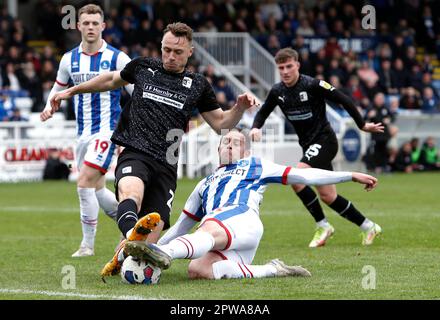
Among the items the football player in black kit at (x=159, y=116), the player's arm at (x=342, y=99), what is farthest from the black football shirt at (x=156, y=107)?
the player's arm at (x=342, y=99)

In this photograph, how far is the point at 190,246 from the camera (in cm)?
804

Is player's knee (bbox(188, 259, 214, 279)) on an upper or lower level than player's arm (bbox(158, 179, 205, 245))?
lower

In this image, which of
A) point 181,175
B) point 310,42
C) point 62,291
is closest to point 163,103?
point 62,291

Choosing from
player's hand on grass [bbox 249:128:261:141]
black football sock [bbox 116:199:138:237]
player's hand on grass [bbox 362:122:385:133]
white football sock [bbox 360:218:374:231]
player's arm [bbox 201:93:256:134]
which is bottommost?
white football sock [bbox 360:218:374:231]

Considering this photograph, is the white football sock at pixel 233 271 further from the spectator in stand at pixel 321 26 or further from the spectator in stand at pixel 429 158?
the spectator in stand at pixel 321 26

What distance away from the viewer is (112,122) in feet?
36.4

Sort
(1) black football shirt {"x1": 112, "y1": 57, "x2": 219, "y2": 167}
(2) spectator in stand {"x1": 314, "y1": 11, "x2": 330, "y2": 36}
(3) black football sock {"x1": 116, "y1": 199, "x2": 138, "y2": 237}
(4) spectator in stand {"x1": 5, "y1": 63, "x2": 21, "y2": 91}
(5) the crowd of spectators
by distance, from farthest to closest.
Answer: (2) spectator in stand {"x1": 314, "y1": 11, "x2": 330, "y2": 36}
(5) the crowd of spectators
(4) spectator in stand {"x1": 5, "y1": 63, "x2": 21, "y2": 91}
(1) black football shirt {"x1": 112, "y1": 57, "x2": 219, "y2": 167}
(3) black football sock {"x1": 116, "y1": 199, "x2": 138, "y2": 237}

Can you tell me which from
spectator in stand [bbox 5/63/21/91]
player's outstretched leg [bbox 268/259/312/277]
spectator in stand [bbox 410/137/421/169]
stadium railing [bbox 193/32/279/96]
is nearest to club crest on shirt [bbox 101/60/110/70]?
player's outstretched leg [bbox 268/259/312/277]

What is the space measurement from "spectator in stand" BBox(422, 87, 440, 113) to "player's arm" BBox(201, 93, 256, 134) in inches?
857

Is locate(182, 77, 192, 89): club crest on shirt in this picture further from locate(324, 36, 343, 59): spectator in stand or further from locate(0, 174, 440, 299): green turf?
locate(324, 36, 343, 59): spectator in stand

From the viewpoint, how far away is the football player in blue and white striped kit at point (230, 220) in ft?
26.6

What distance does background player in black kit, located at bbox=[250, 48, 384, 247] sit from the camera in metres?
11.9

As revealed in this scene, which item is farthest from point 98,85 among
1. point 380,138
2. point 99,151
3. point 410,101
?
point 410,101

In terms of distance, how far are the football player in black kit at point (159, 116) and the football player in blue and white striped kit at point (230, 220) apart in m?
0.29
